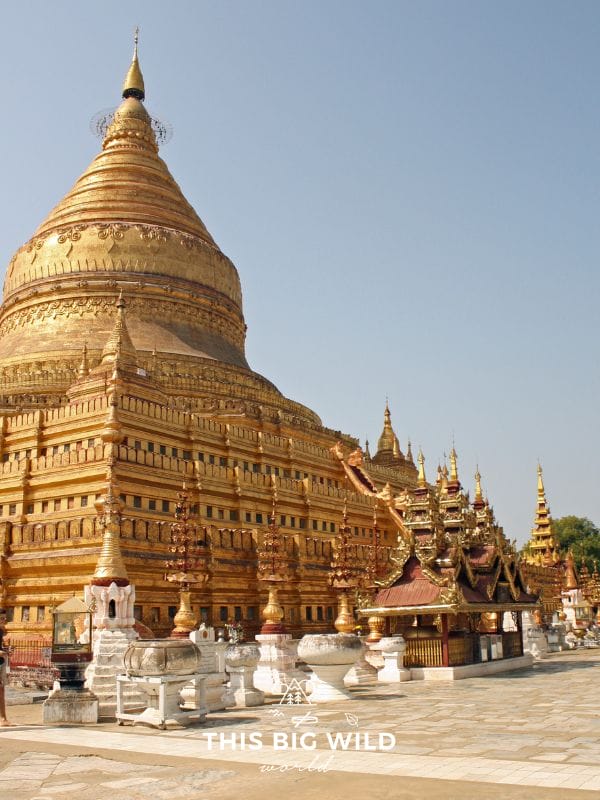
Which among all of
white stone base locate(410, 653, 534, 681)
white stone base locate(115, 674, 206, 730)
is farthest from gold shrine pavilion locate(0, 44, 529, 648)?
white stone base locate(115, 674, 206, 730)

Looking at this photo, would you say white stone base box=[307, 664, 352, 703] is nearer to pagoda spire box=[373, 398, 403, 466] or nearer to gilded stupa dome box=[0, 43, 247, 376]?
gilded stupa dome box=[0, 43, 247, 376]

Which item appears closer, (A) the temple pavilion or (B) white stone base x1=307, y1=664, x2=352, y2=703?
(B) white stone base x1=307, y1=664, x2=352, y2=703

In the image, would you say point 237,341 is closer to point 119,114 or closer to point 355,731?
point 119,114

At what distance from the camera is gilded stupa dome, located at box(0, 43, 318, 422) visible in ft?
140

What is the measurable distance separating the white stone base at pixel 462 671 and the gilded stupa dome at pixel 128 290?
66.4ft

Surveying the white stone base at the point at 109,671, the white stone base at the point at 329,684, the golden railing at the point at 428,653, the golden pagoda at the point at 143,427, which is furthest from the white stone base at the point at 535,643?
the white stone base at the point at 109,671

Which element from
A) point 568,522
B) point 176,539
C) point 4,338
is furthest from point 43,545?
point 568,522

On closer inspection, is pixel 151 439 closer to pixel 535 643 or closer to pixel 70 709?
pixel 535 643

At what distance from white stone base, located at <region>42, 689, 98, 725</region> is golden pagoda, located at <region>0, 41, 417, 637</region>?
511cm

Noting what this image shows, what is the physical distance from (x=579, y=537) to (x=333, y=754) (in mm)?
83739

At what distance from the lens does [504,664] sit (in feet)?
90.5

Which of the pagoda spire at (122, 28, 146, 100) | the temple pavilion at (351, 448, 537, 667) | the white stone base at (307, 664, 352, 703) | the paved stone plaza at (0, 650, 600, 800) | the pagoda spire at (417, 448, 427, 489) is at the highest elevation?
the pagoda spire at (122, 28, 146, 100)

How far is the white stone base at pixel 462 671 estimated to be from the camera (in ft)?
78.3

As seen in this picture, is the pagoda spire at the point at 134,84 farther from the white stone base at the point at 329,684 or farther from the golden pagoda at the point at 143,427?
the white stone base at the point at 329,684
